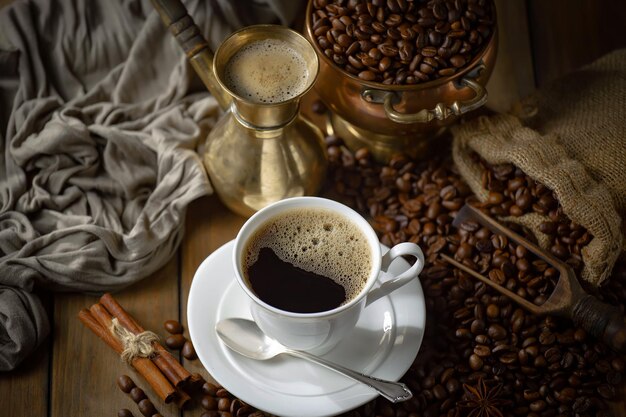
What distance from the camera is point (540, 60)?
1.99 m

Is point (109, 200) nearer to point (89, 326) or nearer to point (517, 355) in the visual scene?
point (89, 326)

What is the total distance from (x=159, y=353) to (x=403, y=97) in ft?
2.45

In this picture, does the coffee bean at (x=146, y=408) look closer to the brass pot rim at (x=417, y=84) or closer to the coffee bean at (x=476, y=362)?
the coffee bean at (x=476, y=362)

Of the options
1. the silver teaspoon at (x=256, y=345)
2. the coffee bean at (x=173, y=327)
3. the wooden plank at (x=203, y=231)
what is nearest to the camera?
the silver teaspoon at (x=256, y=345)

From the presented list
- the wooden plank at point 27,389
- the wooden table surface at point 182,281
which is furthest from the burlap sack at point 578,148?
the wooden plank at point 27,389

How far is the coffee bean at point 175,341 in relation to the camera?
62.0 inches

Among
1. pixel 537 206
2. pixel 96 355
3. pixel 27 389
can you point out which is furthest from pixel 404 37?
pixel 27 389

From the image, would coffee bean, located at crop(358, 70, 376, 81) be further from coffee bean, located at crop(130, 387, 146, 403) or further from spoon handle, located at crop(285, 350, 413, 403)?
coffee bean, located at crop(130, 387, 146, 403)

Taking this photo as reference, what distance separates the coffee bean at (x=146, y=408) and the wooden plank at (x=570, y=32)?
1.26m

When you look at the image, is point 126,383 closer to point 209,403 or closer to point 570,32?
point 209,403

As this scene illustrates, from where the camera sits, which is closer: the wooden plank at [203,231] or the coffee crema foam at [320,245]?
the coffee crema foam at [320,245]

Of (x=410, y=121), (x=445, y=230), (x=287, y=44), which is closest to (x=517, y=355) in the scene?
(x=445, y=230)

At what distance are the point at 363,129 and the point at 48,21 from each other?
33.6 inches

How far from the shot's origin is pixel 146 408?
58.6 inches
